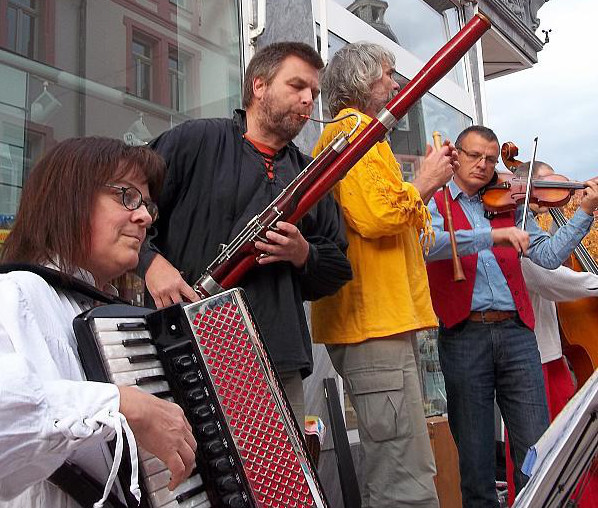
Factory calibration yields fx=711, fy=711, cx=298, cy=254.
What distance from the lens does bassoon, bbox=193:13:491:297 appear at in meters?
2.17

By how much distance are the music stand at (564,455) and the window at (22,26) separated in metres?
2.46

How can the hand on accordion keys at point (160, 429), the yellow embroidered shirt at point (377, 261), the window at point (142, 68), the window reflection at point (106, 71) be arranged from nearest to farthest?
the hand on accordion keys at point (160, 429), the yellow embroidered shirt at point (377, 261), the window reflection at point (106, 71), the window at point (142, 68)

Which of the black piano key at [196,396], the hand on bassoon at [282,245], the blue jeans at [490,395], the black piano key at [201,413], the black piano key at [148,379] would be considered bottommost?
the blue jeans at [490,395]

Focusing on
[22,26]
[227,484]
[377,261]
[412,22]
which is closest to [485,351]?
[377,261]

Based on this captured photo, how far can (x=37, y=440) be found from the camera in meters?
1.04

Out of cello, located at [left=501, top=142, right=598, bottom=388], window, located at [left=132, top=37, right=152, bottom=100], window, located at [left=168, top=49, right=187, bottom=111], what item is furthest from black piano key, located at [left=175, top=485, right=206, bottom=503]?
cello, located at [left=501, top=142, right=598, bottom=388]

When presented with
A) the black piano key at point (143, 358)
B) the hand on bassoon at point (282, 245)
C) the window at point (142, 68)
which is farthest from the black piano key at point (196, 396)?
the window at point (142, 68)

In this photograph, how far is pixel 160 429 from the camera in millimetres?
1177

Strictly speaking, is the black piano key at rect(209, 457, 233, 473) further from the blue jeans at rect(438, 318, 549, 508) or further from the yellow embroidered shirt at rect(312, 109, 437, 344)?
the blue jeans at rect(438, 318, 549, 508)

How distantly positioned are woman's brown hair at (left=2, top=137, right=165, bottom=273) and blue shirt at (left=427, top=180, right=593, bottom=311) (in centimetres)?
185

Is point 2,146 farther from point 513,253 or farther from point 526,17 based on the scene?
point 526,17

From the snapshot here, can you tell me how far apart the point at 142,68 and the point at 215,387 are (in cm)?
229

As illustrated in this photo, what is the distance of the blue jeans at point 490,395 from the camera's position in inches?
120

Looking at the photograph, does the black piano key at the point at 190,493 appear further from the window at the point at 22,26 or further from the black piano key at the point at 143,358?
the window at the point at 22,26
